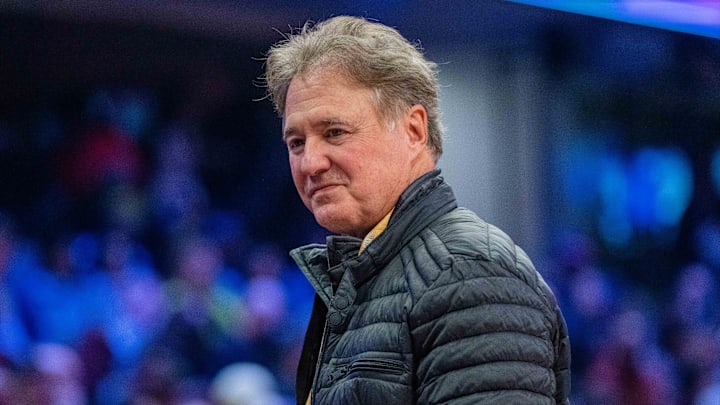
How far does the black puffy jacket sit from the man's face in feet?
0.10

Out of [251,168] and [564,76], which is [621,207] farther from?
[251,168]

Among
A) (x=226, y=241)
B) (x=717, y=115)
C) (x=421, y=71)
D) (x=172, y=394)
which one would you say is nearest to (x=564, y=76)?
(x=717, y=115)

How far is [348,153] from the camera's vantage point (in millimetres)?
1233

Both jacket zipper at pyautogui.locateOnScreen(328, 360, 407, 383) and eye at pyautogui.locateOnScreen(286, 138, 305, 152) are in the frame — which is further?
eye at pyautogui.locateOnScreen(286, 138, 305, 152)

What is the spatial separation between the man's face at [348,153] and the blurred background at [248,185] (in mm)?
2472

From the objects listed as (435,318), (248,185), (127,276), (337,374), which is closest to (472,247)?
(435,318)

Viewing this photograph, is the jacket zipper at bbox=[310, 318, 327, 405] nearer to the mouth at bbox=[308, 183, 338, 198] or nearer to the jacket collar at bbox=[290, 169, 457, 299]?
the jacket collar at bbox=[290, 169, 457, 299]

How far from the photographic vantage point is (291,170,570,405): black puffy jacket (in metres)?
1.03

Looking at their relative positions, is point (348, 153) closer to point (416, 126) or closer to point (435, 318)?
point (416, 126)

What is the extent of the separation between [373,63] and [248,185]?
300cm

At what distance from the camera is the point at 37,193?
3631 millimetres

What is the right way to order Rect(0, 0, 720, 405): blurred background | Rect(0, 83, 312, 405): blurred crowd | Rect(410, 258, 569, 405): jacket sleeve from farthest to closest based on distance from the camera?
Rect(0, 0, 720, 405): blurred background
Rect(0, 83, 312, 405): blurred crowd
Rect(410, 258, 569, 405): jacket sleeve

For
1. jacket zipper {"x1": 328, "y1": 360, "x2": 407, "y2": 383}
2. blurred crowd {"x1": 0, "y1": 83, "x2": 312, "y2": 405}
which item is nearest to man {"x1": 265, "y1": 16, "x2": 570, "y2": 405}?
jacket zipper {"x1": 328, "y1": 360, "x2": 407, "y2": 383}

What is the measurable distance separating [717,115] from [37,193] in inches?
160
